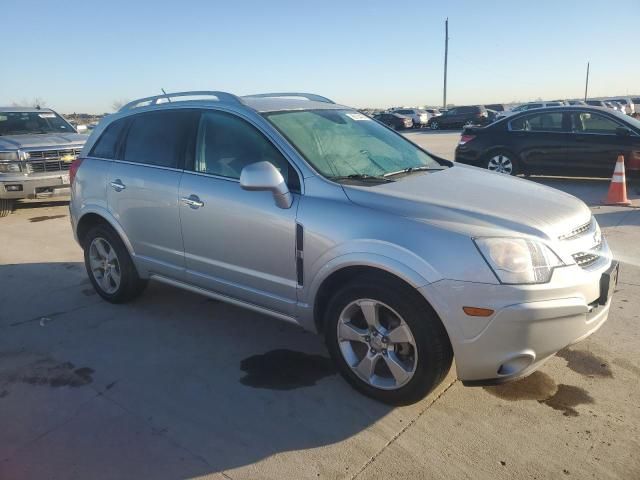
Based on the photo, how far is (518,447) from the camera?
8.93 ft

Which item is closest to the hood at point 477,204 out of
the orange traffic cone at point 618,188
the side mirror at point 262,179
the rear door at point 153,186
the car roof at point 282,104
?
the side mirror at point 262,179

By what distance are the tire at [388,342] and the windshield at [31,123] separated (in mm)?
8782

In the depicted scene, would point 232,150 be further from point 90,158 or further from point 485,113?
point 485,113

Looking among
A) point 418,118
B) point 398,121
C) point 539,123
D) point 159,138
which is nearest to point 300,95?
point 159,138

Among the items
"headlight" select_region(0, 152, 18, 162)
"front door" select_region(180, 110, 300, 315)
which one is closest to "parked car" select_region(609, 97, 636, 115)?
"headlight" select_region(0, 152, 18, 162)

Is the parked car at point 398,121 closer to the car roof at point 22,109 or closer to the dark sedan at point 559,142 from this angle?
the dark sedan at point 559,142

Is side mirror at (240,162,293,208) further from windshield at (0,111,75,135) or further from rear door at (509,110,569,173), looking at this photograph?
windshield at (0,111,75,135)

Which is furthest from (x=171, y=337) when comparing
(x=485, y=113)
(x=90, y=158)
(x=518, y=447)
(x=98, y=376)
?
(x=485, y=113)

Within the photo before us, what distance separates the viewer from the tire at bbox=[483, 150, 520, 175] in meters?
10.2

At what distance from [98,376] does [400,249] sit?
2160mm

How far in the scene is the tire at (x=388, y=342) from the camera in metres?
2.82

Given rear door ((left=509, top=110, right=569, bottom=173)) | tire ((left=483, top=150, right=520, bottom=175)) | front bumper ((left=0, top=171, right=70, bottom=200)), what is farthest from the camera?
tire ((left=483, top=150, right=520, bottom=175))

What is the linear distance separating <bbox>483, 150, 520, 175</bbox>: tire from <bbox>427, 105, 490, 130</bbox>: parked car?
25673 millimetres

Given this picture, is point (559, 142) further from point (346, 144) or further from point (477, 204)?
point (477, 204)
